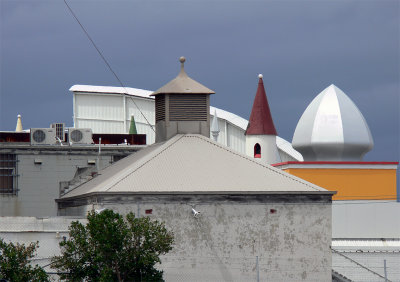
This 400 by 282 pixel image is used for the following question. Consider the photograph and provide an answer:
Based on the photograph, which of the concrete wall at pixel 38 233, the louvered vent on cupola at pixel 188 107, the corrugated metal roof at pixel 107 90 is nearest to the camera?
the concrete wall at pixel 38 233

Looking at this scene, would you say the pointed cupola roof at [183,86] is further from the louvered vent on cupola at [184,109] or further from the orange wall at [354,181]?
the orange wall at [354,181]

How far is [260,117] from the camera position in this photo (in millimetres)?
Answer: 73125

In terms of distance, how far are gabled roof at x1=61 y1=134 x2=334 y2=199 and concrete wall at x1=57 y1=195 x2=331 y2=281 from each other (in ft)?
1.84

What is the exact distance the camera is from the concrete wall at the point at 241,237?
42.8 metres

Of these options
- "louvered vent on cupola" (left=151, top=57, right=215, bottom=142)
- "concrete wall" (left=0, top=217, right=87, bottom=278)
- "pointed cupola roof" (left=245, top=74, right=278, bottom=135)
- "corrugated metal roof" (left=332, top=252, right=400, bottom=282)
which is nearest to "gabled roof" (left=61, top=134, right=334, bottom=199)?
"louvered vent on cupola" (left=151, top=57, right=215, bottom=142)

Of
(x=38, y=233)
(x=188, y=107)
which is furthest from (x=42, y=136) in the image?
(x=38, y=233)

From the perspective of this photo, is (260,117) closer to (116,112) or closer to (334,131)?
(334,131)

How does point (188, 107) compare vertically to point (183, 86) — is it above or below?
below

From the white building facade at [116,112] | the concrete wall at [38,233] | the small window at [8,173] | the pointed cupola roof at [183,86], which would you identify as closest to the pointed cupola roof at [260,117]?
the white building facade at [116,112]

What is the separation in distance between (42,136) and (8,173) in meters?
2.64

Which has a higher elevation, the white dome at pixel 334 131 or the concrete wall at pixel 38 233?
the white dome at pixel 334 131

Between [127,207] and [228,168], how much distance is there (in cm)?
530

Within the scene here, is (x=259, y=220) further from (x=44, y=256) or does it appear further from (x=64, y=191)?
(x=64, y=191)

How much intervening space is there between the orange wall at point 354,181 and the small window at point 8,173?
45.9 ft
